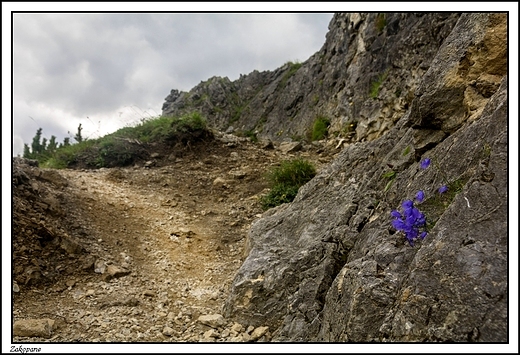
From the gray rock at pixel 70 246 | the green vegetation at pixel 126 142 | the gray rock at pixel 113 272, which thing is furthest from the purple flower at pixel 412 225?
the green vegetation at pixel 126 142

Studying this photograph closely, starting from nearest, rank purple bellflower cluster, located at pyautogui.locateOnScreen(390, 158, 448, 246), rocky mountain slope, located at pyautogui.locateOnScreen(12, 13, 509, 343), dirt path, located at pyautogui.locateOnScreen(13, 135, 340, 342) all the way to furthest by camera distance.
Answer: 1. rocky mountain slope, located at pyautogui.locateOnScreen(12, 13, 509, 343)
2. purple bellflower cluster, located at pyautogui.locateOnScreen(390, 158, 448, 246)
3. dirt path, located at pyautogui.locateOnScreen(13, 135, 340, 342)

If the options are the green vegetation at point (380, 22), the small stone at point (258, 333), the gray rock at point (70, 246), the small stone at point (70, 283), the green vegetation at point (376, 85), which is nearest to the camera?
the small stone at point (258, 333)

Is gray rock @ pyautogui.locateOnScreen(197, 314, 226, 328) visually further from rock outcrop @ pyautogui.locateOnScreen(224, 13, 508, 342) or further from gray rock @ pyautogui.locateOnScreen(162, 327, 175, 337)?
gray rock @ pyautogui.locateOnScreen(162, 327, 175, 337)

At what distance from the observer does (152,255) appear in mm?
6855

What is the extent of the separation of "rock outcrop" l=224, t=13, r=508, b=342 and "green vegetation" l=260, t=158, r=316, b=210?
1.48 m

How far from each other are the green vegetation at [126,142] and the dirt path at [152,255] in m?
1.17

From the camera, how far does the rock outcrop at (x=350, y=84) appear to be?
11.2m

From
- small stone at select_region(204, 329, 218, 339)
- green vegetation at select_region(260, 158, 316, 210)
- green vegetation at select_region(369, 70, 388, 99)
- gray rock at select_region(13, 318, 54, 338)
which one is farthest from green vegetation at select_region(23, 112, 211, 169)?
small stone at select_region(204, 329, 218, 339)

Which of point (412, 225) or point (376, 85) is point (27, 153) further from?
point (412, 225)

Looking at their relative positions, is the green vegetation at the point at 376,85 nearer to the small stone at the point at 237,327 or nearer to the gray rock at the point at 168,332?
the small stone at the point at 237,327

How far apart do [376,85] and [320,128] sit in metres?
3.55

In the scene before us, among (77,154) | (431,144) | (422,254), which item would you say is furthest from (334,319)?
(77,154)

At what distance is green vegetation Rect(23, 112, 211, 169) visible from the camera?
40.4 feet

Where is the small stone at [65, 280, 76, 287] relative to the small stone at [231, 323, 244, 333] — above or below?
above
